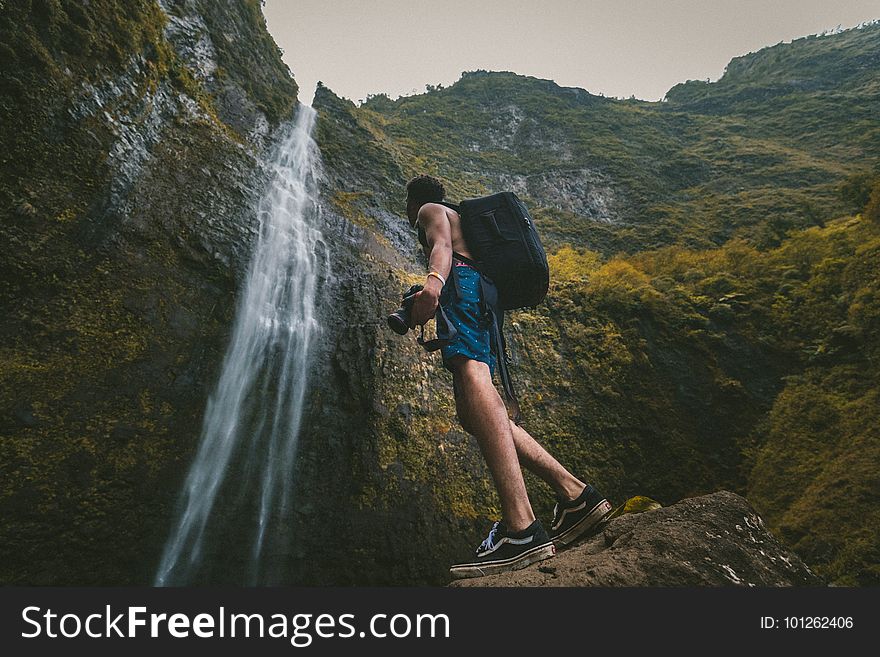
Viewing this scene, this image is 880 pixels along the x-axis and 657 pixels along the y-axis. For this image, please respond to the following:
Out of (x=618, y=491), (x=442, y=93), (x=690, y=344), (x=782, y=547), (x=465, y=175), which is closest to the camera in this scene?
(x=782, y=547)

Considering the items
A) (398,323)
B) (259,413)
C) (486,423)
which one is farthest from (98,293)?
(486,423)

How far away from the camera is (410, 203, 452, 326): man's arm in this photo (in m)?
2.00

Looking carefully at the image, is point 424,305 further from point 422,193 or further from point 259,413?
point 259,413

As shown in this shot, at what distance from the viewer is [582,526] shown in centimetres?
226

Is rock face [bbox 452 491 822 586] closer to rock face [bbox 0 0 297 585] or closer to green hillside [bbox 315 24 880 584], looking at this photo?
green hillside [bbox 315 24 880 584]

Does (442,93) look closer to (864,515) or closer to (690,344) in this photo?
(690,344)

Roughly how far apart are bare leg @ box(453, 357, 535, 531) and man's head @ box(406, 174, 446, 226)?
1.16 m

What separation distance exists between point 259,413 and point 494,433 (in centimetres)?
499

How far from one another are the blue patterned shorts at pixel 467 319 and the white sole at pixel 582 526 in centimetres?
96

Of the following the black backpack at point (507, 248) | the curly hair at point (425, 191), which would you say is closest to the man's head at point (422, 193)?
the curly hair at point (425, 191)

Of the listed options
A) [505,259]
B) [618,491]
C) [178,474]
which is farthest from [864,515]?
[178,474]

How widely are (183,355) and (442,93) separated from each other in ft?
83.4

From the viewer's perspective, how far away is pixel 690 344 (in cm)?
740

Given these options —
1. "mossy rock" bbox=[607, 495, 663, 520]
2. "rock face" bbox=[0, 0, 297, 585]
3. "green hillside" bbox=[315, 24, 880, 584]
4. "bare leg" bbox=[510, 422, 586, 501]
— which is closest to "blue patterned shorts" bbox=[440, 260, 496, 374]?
"bare leg" bbox=[510, 422, 586, 501]
